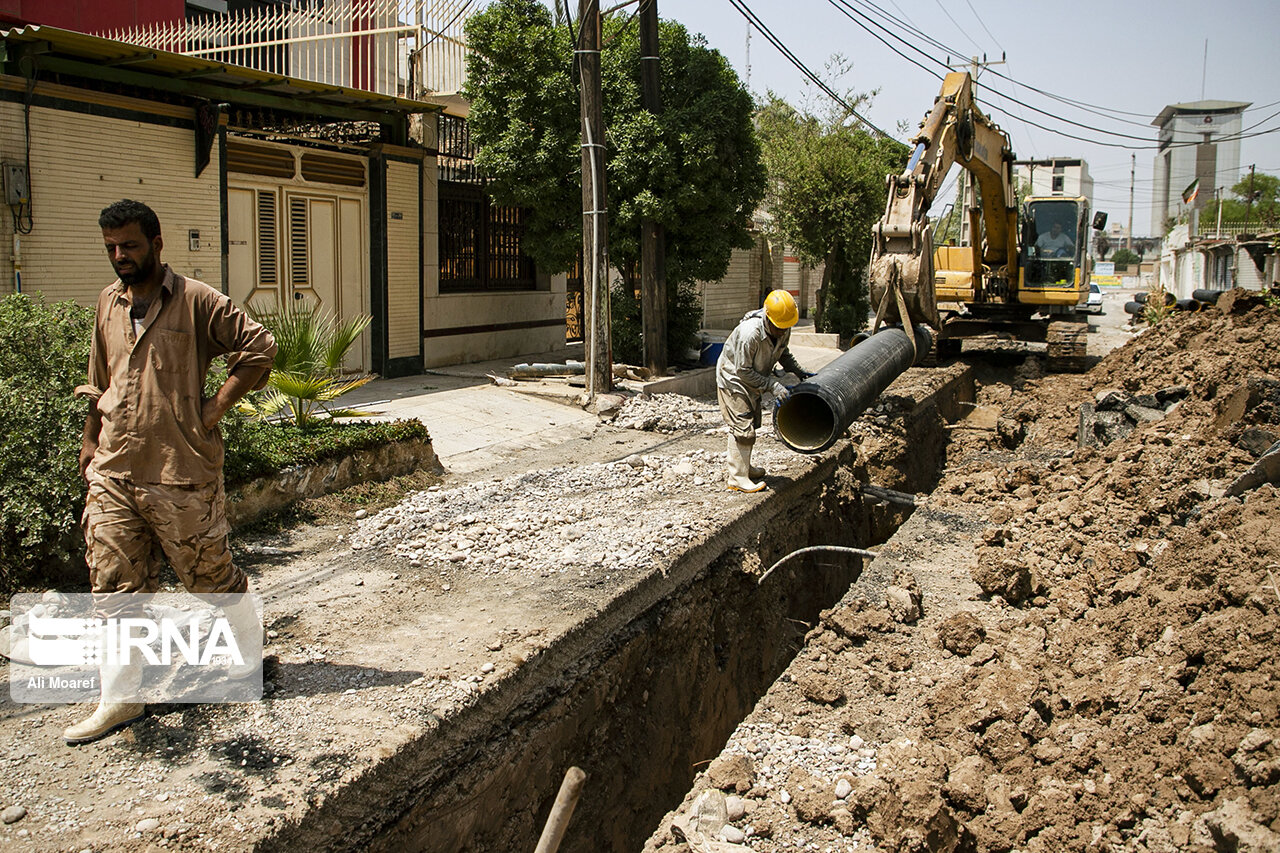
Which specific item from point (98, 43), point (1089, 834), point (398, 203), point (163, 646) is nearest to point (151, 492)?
point (163, 646)

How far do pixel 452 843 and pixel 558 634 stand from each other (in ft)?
A: 4.06

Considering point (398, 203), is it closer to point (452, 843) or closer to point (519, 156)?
point (519, 156)

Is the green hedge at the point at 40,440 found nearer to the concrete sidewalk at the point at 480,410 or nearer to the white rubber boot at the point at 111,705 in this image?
the white rubber boot at the point at 111,705

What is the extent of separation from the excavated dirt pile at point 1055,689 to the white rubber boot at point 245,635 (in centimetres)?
195

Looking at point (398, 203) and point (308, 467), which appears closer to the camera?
point (308, 467)

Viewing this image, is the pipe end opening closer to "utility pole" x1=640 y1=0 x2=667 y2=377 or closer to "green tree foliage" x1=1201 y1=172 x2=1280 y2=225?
"utility pole" x1=640 y1=0 x2=667 y2=377

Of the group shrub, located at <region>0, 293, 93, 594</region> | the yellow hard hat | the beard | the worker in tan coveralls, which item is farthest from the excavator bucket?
the beard

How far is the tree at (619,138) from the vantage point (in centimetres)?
1333

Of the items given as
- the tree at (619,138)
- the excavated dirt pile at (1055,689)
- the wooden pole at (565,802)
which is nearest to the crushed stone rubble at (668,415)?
the tree at (619,138)

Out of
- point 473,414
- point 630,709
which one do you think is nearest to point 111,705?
point 630,709

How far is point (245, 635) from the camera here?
4359 mm

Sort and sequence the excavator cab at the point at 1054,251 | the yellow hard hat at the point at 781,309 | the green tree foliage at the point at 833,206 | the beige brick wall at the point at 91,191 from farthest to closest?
the green tree foliage at the point at 833,206 → the excavator cab at the point at 1054,251 → the beige brick wall at the point at 91,191 → the yellow hard hat at the point at 781,309

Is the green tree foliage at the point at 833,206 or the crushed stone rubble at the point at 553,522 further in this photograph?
the green tree foliage at the point at 833,206

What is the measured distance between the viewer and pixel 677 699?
20.3 feet
